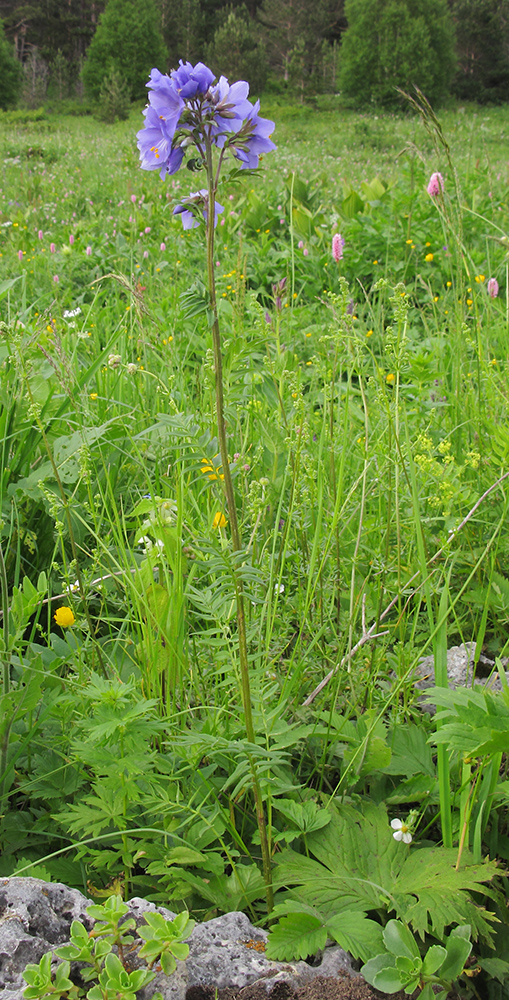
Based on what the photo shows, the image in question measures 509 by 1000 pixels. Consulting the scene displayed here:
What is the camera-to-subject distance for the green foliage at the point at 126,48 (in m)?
Result: 29.6

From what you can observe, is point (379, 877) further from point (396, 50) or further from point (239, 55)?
point (239, 55)

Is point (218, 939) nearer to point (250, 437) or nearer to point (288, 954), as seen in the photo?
point (288, 954)

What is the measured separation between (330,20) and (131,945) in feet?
169

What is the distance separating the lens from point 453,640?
1615 millimetres

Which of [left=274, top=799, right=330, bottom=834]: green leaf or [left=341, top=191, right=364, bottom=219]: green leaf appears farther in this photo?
[left=341, top=191, right=364, bottom=219]: green leaf

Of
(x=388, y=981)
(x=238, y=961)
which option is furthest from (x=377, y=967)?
(x=238, y=961)

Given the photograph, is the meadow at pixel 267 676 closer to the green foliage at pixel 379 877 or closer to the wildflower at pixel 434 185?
the green foliage at pixel 379 877

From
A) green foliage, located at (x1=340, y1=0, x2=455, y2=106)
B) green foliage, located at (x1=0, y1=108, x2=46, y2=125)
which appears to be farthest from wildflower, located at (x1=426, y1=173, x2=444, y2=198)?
green foliage, located at (x1=340, y1=0, x2=455, y2=106)

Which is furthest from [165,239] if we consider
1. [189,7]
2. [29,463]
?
[189,7]

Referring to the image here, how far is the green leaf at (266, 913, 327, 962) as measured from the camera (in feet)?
2.68

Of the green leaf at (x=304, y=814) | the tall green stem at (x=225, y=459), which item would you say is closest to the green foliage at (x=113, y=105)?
the tall green stem at (x=225, y=459)

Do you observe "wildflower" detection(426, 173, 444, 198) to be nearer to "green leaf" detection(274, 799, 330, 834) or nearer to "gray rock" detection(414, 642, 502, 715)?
"gray rock" detection(414, 642, 502, 715)

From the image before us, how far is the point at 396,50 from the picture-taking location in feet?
93.5

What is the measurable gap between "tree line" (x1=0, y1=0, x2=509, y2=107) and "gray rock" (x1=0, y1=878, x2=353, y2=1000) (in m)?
28.3
